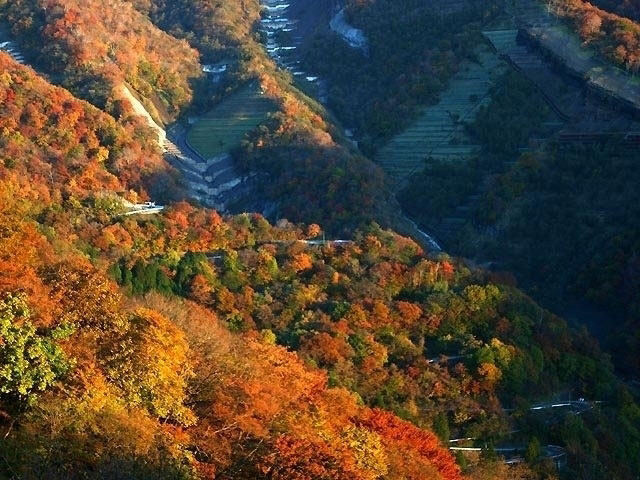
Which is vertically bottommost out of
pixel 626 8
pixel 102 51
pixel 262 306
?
pixel 102 51

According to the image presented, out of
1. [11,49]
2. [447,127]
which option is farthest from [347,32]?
[11,49]

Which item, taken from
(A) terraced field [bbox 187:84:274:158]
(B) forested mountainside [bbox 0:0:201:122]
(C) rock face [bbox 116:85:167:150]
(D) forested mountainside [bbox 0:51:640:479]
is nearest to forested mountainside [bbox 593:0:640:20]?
(A) terraced field [bbox 187:84:274:158]

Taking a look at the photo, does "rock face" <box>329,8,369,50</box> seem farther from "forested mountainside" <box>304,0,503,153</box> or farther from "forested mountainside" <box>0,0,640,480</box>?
"forested mountainside" <box>0,0,640,480</box>

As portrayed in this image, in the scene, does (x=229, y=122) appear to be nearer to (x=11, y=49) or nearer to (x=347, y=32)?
(x=11, y=49)

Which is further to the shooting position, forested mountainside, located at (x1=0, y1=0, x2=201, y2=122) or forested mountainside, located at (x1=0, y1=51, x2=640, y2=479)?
forested mountainside, located at (x1=0, y1=0, x2=201, y2=122)

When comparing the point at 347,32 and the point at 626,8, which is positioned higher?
the point at 626,8

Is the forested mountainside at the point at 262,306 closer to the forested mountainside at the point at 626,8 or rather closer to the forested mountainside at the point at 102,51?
the forested mountainside at the point at 102,51
